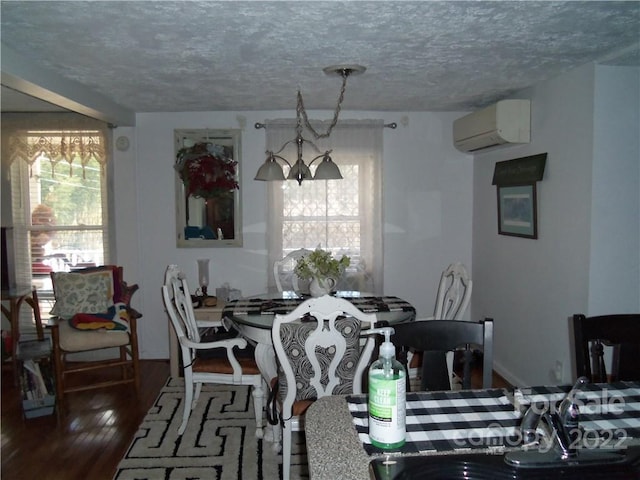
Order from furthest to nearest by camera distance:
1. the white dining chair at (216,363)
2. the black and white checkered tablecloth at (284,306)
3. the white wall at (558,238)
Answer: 1. the black and white checkered tablecloth at (284,306)
2. the white dining chair at (216,363)
3. the white wall at (558,238)

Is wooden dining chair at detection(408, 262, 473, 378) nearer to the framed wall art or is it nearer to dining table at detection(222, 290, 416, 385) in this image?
dining table at detection(222, 290, 416, 385)

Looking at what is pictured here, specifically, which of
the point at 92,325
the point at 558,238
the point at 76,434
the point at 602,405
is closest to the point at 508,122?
the point at 558,238

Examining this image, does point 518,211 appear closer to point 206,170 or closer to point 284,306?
point 284,306

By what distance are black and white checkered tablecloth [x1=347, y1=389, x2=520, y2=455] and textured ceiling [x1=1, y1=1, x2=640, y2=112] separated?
144cm

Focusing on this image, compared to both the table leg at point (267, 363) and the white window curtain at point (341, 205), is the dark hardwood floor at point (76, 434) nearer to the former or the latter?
the table leg at point (267, 363)

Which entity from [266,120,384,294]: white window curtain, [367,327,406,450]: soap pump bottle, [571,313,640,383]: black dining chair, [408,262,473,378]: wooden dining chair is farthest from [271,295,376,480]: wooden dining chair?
[266,120,384,294]: white window curtain

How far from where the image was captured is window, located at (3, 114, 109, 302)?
177 inches

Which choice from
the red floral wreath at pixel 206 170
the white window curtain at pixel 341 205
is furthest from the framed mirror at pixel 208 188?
the white window curtain at pixel 341 205

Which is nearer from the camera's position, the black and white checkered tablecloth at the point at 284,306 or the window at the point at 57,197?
the black and white checkered tablecloth at the point at 284,306

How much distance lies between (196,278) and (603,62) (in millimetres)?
3472

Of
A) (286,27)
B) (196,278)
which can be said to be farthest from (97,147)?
(286,27)

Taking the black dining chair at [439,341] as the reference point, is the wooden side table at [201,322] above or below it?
below

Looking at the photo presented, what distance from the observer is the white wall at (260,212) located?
179 inches

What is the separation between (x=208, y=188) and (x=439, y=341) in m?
3.07
